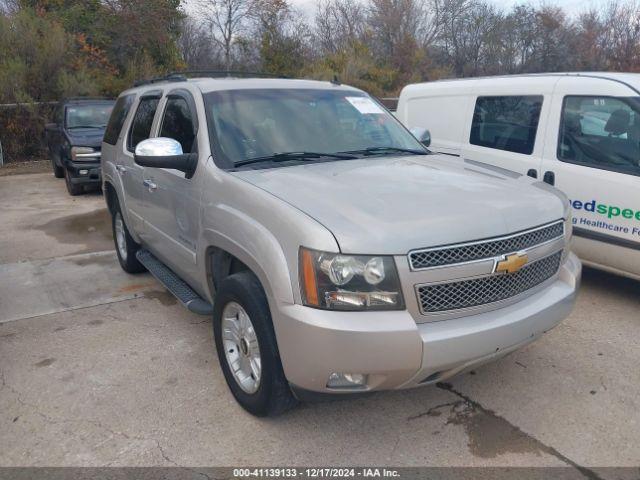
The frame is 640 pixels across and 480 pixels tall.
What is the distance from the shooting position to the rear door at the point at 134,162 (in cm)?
475

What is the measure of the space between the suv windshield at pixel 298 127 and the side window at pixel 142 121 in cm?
105

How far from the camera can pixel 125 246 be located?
18.9 ft

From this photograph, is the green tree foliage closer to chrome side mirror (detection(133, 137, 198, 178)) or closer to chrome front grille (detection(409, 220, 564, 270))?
chrome side mirror (detection(133, 137, 198, 178))

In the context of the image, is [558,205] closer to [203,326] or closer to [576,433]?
[576,433]

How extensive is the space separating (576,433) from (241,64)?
31368 mm

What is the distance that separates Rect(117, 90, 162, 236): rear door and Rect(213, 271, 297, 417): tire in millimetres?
1906

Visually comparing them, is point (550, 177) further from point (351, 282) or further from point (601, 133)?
point (351, 282)

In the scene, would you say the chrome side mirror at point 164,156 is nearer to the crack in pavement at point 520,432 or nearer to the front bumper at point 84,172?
the crack in pavement at point 520,432

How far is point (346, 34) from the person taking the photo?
37.4 metres

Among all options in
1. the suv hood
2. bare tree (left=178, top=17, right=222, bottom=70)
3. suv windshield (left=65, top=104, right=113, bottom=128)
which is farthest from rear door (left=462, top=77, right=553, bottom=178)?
bare tree (left=178, top=17, right=222, bottom=70)

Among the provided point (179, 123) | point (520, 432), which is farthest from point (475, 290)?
point (179, 123)

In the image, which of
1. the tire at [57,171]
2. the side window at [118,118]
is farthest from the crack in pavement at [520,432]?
the tire at [57,171]

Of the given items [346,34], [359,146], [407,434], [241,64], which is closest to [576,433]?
[407,434]

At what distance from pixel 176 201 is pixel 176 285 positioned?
0.66m
